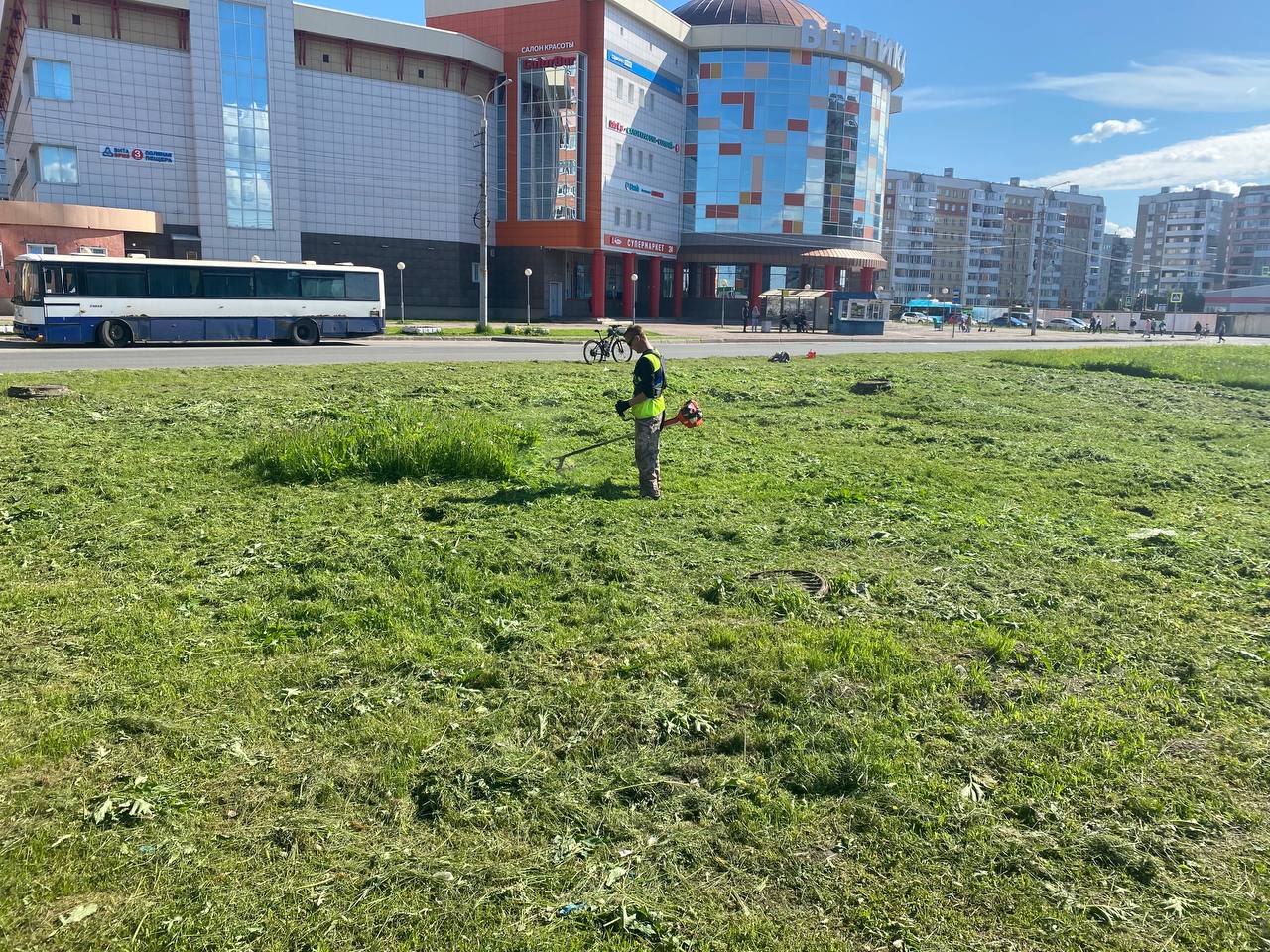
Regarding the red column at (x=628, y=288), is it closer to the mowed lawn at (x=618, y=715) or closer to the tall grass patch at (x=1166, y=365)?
the tall grass patch at (x=1166, y=365)

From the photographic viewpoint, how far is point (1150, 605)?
6809 mm

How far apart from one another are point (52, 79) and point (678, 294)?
4386cm

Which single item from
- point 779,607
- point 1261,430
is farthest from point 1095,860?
point 1261,430

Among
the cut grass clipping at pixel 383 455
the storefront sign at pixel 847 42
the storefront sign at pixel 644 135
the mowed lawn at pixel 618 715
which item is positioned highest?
the storefront sign at pixel 847 42

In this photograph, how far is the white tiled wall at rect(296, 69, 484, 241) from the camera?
54250 mm

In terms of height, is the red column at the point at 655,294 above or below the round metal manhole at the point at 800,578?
above

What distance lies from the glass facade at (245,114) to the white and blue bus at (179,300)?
77.3 ft

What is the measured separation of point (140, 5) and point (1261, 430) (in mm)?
54468

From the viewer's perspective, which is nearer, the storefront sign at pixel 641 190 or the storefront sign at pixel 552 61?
the storefront sign at pixel 552 61

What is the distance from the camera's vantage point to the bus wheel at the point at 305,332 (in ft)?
102

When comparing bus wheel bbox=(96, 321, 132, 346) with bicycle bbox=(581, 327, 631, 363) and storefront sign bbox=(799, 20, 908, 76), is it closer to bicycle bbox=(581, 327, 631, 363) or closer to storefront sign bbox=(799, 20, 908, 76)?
bicycle bbox=(581, 327, 631, 363)

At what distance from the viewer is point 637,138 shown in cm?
6519

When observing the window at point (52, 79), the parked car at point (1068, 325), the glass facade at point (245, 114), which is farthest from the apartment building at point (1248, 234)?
the window at point (52, 79)

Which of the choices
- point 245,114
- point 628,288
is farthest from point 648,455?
point 628,288
